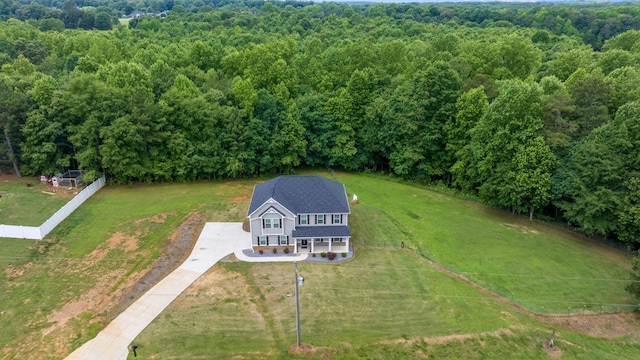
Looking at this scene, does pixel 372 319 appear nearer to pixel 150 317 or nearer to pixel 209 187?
pixel 150 317

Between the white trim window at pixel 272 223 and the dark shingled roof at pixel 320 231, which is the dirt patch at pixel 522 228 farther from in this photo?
the white trim window at pixel 272 223

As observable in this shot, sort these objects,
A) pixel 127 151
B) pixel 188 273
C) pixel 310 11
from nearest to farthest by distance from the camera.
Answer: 1. pixel 188 273
2. pixel 127 151
3. pixel 310 11

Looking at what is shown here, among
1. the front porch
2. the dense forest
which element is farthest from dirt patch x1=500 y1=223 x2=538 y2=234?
the front porch

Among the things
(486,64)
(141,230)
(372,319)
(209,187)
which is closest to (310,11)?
(486,64)

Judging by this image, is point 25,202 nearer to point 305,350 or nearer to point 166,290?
point 166,290

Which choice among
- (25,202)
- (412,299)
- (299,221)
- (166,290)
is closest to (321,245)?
(299,221)

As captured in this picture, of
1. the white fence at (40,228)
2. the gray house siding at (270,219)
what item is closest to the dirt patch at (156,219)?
the white fence at (40,228)
